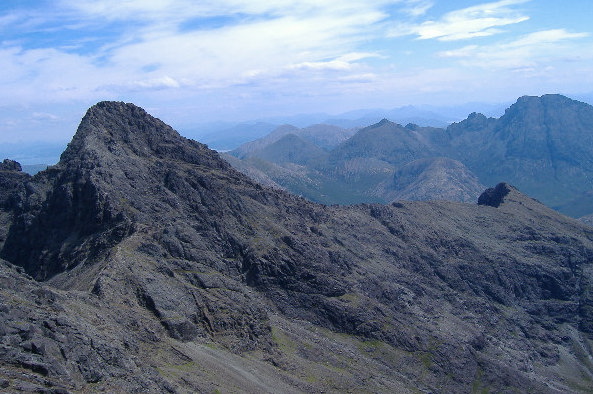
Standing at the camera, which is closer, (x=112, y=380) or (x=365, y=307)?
(x=112, y=380)

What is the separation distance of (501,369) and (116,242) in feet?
469

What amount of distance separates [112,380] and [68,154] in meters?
145

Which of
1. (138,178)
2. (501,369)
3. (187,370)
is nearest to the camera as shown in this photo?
(187,370)

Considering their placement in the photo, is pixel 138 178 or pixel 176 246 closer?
pixel 176 246

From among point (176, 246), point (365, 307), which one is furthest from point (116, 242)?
point (365, 307)

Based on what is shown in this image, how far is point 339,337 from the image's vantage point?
17112 centimetres

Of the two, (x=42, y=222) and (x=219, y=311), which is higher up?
(x=42, y=222)

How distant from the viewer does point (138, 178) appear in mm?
181375

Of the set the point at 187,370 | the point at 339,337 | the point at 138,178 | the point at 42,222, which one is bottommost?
the point at 339,337

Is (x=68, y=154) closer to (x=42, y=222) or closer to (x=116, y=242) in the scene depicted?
(x=42, y=222)

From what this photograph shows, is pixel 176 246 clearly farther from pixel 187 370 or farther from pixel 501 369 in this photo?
pixel 501 369

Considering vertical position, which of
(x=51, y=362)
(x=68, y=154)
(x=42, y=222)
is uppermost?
(x=68, y=154)

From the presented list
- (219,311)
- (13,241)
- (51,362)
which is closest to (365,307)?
(219,311)

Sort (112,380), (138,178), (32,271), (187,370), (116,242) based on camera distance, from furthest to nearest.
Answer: (138,178) → (32,271) → (116,242) → (187,370) → (112,380)
